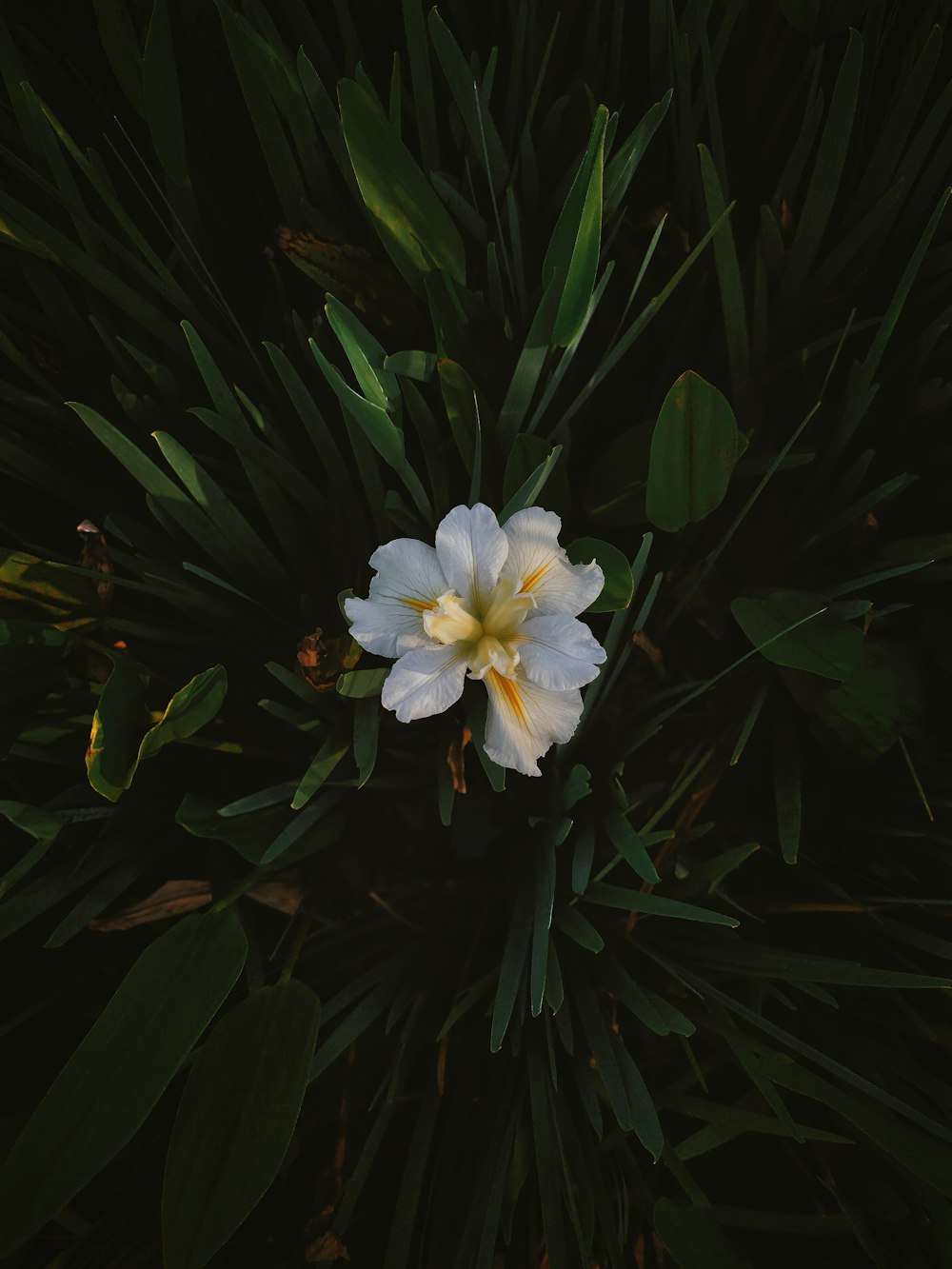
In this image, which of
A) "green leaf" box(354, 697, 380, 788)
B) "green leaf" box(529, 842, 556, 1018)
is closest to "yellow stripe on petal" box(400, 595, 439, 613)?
"green leaf" box(354, 697, 380, 788)

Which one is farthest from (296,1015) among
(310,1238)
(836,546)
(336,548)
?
(836,546)

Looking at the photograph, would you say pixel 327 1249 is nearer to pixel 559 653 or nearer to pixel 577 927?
pixel 577 927

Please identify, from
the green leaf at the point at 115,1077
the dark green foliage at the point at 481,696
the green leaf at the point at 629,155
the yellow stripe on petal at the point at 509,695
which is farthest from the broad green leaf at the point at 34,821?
the green leaf at the point at 629,155

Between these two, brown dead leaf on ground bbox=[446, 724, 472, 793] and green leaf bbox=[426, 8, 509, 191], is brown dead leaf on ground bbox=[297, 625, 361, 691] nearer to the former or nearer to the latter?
brown dead leaf on ground bbox=[446, 724, 472, 793]

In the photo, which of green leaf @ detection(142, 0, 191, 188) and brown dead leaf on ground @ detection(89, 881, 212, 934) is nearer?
green leaf @ detection(142, 0, 191, 188)

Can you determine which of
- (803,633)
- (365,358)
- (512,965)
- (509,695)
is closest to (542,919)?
(512,965)
